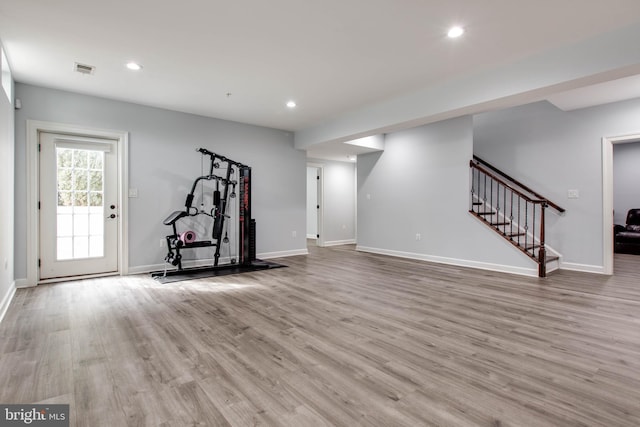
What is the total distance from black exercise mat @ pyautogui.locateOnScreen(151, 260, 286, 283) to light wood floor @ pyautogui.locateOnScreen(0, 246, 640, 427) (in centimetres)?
61

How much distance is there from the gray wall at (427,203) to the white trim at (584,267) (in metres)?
0.95

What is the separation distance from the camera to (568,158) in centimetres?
530

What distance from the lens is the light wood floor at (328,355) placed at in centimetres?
164

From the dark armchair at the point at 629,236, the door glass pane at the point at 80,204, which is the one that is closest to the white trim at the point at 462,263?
the dark armchair at the point at 629,236

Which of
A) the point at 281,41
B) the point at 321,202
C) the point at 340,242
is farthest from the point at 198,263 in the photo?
the point at 340,242

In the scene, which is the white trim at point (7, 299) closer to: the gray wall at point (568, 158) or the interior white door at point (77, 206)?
the interior white door at point (77, 206)

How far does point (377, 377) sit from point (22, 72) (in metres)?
5.06

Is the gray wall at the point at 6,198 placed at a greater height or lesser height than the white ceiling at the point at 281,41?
lesser

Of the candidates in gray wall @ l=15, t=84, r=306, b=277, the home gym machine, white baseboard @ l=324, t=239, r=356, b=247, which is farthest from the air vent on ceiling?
white baseboard @ l=324, t=239, r=356, b=247

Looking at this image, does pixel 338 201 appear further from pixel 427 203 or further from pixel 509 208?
pixel 509 208

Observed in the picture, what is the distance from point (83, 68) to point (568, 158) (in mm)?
7019

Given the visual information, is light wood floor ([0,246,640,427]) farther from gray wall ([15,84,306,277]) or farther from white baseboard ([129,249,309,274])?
gray wall ([15,84,306,277])

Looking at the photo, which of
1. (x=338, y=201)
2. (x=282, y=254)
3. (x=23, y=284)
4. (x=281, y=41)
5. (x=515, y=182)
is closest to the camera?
(x=281, y=41)

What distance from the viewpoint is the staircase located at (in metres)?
5.27
